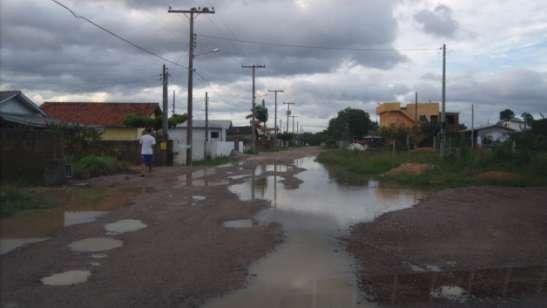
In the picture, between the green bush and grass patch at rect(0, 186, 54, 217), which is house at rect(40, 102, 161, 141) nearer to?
the green bush

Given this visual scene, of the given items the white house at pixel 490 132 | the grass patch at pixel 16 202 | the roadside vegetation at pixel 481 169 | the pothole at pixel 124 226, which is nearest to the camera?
the pothole at pixel 124 226

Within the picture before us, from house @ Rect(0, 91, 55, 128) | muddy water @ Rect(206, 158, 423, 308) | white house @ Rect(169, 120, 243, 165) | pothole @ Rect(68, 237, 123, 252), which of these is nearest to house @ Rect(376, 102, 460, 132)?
white house @ Rect(169, 120, 243, 165)

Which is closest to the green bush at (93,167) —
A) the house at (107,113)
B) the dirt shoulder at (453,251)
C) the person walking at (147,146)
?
the person walking at (147,146)

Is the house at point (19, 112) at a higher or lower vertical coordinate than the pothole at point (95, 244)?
higher

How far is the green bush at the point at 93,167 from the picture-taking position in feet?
64.4

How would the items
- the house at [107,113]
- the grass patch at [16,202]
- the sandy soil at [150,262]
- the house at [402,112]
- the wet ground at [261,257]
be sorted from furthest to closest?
the house at [402,112]
the house at [107,113]
the grass patch at [16,202]
the wet ground at [261,257]
the sandy soil at [150,262]

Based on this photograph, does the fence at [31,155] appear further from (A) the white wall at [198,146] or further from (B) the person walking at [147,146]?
(A) the white wall at [198,146]

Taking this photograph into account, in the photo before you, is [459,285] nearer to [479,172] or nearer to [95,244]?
[95,244]

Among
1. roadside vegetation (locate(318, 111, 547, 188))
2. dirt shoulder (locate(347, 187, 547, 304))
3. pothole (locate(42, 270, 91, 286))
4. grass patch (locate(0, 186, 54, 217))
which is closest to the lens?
pothole (locate(42, 270, 91, 286))

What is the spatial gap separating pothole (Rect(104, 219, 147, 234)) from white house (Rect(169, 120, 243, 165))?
72.7 feet

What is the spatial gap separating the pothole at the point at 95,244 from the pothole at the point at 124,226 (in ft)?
2.30

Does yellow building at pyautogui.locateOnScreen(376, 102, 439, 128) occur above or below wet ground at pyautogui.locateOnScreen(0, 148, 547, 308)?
above

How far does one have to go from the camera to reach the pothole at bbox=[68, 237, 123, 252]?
26.6ft

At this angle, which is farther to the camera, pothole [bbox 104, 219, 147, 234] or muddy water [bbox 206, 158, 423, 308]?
pothole [bbox 104, 219, 147, 234]
